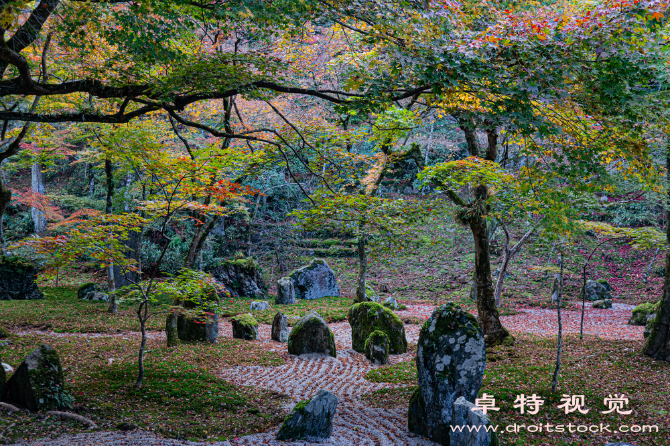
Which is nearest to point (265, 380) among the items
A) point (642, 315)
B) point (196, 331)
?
point (196, 331)

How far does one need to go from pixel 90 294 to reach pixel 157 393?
1212cm

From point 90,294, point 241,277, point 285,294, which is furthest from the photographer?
point 241,277

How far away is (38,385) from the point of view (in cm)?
487

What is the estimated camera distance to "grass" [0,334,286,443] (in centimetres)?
479

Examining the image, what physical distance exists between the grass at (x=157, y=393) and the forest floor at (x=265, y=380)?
0.02 metres

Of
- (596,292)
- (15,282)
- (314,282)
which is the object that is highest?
(15,282)

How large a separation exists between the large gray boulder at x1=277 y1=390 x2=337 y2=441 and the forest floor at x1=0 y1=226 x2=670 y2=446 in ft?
0.72

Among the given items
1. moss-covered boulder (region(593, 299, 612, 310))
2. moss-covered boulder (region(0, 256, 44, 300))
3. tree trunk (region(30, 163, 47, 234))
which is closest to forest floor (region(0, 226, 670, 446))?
moss-covered boulder (region(0, 256, 44, 300))

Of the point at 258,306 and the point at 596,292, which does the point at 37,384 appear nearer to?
the point at 258,306

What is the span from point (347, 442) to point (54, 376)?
3.98 metres

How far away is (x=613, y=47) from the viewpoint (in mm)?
4414

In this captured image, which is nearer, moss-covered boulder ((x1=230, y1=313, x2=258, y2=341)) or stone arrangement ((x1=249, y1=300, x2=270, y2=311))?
moss-covered boulder ((x1=230, y1=313, x2=258, y2=341))

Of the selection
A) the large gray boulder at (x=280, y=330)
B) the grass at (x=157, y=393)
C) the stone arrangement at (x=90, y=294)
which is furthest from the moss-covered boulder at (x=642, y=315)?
the stone arrangement at (x=90, y=294)

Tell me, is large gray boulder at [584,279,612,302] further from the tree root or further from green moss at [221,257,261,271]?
the tree root
